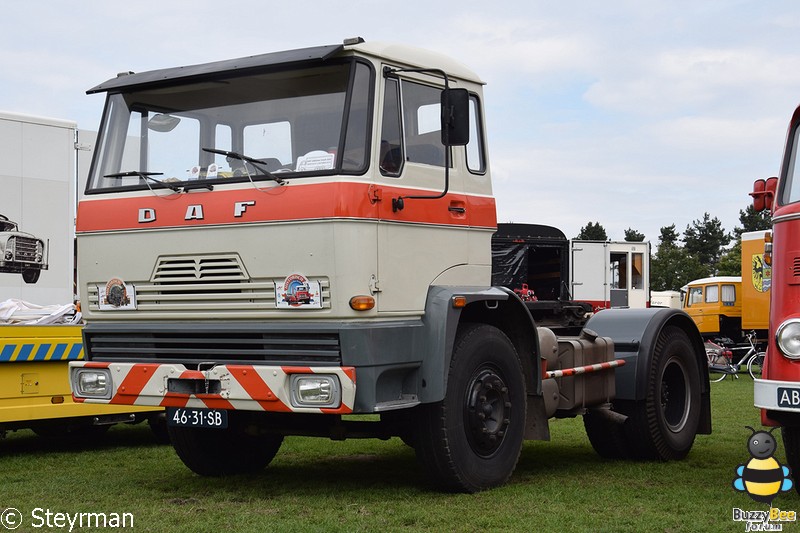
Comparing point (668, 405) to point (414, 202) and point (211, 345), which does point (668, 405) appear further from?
point (211, 345)

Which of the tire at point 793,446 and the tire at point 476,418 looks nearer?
the tire at point 793,446

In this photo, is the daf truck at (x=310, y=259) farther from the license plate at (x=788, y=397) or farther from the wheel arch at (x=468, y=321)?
the license plate at (x=788, y=397)

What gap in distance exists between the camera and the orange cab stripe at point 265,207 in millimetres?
6867

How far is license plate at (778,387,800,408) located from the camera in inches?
252

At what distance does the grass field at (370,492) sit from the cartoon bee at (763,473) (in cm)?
28

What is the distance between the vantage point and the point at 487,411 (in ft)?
25.5

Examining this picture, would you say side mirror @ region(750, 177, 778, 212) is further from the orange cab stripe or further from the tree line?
the tree line

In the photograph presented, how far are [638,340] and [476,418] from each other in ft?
8.43

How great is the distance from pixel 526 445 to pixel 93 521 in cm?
521

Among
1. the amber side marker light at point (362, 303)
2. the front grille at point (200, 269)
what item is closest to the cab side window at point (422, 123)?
the amber side marker light at point (362, 303)

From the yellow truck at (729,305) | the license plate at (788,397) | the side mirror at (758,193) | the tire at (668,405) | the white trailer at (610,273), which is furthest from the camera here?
the white trailer at (610,273)

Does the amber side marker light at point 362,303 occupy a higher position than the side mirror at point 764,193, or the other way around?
the side mirror at point 764,193

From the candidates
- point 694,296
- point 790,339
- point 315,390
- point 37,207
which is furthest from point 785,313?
point 694,296

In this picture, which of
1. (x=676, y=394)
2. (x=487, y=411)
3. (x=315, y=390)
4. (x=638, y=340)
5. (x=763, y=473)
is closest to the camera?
(x=763, y=473)
